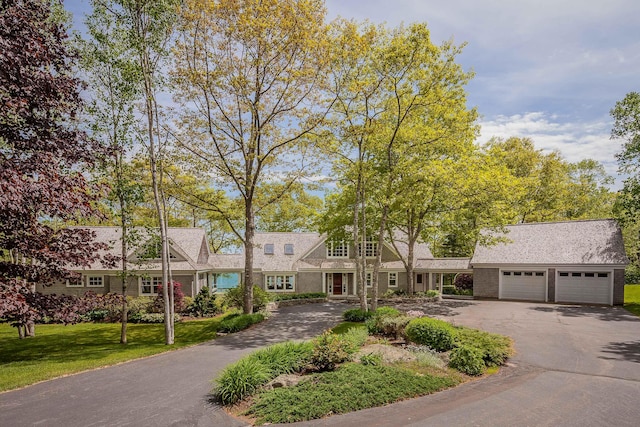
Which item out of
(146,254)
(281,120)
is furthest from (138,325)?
(281,120)

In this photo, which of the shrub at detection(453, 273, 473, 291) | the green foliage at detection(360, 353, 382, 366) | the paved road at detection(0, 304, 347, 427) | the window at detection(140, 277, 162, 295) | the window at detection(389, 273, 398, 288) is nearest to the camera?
the paved road at detection(0, 304, 347, 427)

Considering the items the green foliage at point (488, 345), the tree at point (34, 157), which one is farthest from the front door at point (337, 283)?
the tree at point (34, 157)

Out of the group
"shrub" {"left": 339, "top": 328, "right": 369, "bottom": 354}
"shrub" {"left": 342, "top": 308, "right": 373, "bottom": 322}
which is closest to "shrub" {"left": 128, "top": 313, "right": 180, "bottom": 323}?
"shrub" {"left": 342, "top": 308, "right": 373, "bottom": 322}

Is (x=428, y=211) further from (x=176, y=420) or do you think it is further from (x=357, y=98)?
(x=176, y=420)

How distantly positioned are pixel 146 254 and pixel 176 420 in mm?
9681

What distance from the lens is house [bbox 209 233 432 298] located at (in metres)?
33.2

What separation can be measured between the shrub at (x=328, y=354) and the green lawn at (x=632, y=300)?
2092cm

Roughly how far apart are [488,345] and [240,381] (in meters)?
8.46

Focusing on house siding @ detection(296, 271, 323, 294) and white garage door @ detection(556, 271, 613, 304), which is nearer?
white garage door @ detection(556, 271, 613, 304)

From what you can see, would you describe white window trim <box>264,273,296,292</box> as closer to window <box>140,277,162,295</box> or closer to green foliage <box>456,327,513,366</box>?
window <box>140,277,162,295</box>

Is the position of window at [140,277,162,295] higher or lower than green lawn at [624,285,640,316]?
higher

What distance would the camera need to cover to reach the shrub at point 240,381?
9.50 meters

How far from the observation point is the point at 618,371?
37.0 feet

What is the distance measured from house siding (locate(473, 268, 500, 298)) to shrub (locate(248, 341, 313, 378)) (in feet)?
73.8
